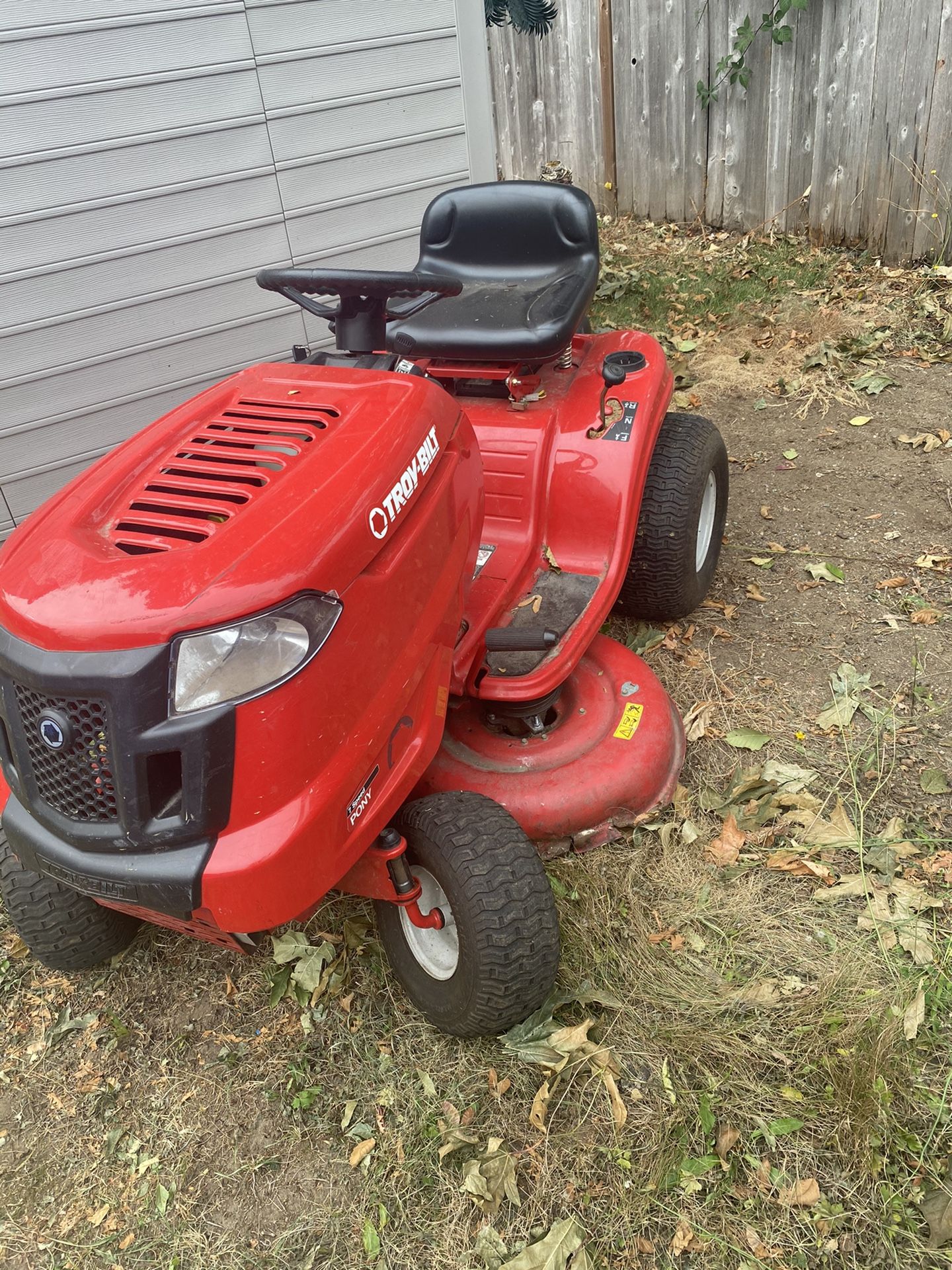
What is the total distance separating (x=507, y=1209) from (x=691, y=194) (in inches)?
242

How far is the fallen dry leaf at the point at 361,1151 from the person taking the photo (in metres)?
1.83

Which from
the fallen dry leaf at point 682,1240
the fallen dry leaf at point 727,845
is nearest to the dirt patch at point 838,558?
the fallen dry leaf at point 727,845

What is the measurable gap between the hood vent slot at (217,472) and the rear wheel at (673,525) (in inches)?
50.1

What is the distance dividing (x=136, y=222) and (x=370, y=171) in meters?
1.07

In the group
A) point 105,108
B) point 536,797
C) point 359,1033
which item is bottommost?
point 359,1033

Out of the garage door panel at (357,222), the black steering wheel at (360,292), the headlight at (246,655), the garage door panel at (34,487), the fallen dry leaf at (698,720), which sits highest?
the black steering wheel at (360,292)

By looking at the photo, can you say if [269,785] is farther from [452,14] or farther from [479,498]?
[452,14]

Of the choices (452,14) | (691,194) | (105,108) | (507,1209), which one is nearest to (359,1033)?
(507,1209)

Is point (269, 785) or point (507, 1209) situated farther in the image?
point (507, 1209)

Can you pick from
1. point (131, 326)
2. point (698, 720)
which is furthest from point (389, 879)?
point (131, 326)

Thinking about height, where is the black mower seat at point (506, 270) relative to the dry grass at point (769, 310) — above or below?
above

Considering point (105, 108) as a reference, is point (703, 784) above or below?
below

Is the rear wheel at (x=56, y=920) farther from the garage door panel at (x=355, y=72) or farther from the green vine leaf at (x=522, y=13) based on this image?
the green vine leaf at (x=522, y=13)

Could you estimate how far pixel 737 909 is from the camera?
219 centimetres
